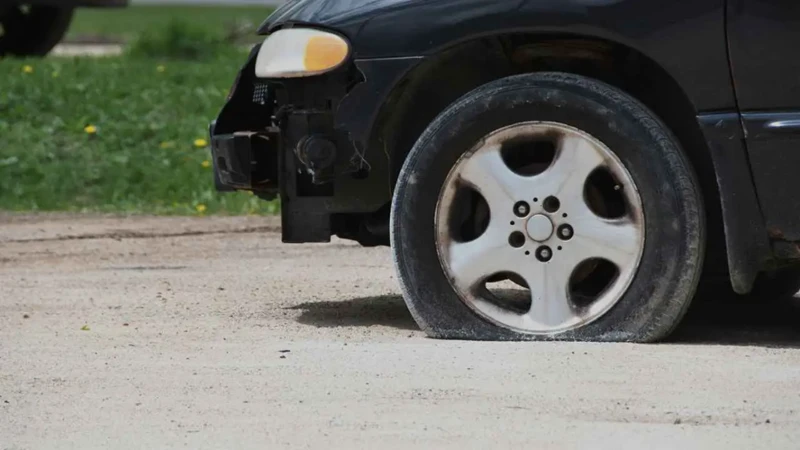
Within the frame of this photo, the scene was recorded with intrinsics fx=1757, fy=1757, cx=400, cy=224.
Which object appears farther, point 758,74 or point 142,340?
point 142,340

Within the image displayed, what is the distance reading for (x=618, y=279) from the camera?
5.37 m

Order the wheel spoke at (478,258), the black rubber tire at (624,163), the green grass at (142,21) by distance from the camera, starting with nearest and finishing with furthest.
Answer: the black rubber tire at (624,163)
the wheel spoke at (478,258)
the green grass at (142,21)

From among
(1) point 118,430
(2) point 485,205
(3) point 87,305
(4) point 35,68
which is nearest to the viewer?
(1) point 118,430

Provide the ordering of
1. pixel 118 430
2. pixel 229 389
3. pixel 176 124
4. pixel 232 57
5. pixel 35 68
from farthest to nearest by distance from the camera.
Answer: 1. pixel 232 57
2. pixel 35 68
3. pixel 176 124
4. pixel 229 389
5. pixel 118 430

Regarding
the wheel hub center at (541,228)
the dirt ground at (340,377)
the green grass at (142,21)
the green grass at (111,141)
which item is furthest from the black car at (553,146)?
the green grass at (142,21)

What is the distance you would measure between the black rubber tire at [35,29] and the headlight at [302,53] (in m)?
10.8

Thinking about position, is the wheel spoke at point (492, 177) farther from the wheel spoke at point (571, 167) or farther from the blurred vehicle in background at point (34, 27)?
the blurred vehicle in background at point (34, 27)

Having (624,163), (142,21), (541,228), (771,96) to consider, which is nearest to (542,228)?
(541,228)

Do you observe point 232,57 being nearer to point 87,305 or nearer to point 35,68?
point 35,68

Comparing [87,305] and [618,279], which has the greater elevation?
[618,279]

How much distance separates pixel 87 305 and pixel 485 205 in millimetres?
1902

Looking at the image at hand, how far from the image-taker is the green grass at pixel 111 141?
10.5 meters

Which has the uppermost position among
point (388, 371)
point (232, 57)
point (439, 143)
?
point (439, 143)

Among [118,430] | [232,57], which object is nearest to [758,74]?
[118,430]
